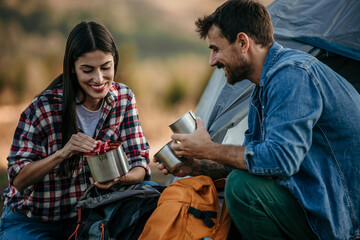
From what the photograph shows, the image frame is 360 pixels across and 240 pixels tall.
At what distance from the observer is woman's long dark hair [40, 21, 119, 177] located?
2596 millimetres

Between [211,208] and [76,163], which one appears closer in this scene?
[211,208]

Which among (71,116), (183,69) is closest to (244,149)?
(71,116)

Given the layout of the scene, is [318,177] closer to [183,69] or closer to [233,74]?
[233,74]

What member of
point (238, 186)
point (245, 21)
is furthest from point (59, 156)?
point (245, 21)

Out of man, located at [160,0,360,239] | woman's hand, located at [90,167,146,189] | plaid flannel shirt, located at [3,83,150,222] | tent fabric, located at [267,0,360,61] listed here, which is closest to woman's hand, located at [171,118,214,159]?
man, located at [160,0,360,239]

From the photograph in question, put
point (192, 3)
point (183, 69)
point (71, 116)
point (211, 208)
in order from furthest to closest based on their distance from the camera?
point (192, 3)
point (183, 69)
point (71, 116)
point (211, 208)

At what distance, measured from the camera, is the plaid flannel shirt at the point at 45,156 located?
2.55 meters

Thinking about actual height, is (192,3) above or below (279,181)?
above

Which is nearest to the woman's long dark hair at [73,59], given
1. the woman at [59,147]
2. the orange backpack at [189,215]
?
the woman at [59,147]

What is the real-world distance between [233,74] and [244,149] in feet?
1.71

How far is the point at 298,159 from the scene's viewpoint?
2004mm

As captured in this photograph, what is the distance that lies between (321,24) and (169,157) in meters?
1.82

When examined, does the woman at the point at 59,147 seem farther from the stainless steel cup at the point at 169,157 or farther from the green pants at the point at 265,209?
the green pants at the point at 265,209

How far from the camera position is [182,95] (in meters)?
8.84
